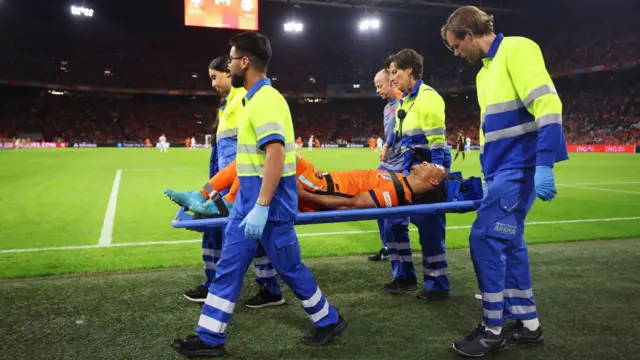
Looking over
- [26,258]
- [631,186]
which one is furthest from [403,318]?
[631,186]

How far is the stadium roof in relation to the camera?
37.1 meters

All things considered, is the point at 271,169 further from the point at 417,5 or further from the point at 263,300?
the point at 417,5

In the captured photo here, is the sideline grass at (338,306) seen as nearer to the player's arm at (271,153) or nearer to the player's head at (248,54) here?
the player's arm at (271,153)

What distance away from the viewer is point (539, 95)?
3.12m

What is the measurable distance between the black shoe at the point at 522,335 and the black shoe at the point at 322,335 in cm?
128

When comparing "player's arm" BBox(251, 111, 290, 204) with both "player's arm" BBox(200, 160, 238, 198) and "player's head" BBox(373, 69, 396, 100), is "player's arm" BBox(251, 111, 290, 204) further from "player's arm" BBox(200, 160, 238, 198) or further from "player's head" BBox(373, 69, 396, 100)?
"player's head" BBox(373, 69, 396, 100)

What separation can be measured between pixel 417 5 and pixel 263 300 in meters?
41.4

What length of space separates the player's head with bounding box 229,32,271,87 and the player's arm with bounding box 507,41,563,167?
1.69m

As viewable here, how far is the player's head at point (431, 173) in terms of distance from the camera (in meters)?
4.61

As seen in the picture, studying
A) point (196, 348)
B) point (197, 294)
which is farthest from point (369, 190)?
point (196, 348)

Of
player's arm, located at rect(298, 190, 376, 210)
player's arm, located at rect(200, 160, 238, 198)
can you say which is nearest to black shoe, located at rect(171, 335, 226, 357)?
player's arm, located at rect(200, 160, 238, 198)

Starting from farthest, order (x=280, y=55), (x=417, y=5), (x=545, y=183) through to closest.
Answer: (x=280, y=55) → (x=417, y=5) → (x=545, y=183)

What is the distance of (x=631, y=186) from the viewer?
45.1 feet

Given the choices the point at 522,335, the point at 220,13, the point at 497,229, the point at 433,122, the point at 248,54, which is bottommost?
the point at 522,335
